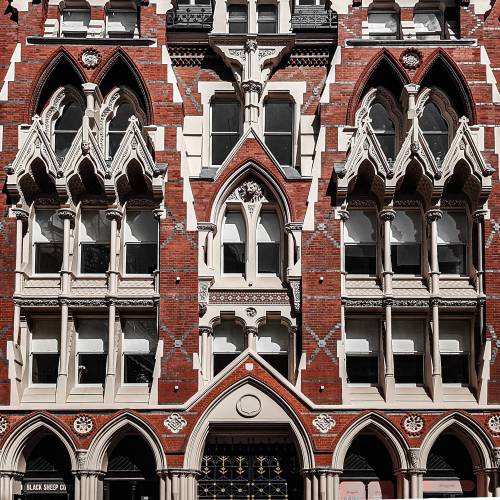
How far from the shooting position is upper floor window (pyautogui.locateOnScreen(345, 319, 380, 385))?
99.0ft

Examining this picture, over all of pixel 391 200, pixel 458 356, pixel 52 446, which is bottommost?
pixel 52 446

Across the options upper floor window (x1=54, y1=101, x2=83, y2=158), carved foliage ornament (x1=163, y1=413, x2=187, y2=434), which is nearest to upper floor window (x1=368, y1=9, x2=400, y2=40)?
upper floor window (x1=54, y1=101, x2=83, y2=158)

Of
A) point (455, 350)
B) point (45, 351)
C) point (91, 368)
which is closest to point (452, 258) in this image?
point (455, 350)

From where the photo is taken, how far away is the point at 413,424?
2880 cm

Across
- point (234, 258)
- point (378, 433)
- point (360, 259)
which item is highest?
point (234, 258)

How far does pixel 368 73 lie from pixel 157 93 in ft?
19.2

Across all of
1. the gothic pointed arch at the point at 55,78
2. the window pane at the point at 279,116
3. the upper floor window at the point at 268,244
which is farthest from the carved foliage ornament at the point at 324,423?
the gothic pointed arch at the point at 55,78

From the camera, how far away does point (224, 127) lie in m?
32.2

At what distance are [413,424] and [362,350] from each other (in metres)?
2.61

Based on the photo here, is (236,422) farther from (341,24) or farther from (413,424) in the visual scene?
(341,24)

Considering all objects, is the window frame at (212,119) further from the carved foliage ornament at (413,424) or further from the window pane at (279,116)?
the carved foliage ornament at (413,424)

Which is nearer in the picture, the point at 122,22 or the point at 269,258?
the point at 269,258

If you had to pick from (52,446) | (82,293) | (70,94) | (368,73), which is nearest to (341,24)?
(368,73)

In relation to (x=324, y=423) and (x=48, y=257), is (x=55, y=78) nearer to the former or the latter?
(x=48, y=257)
